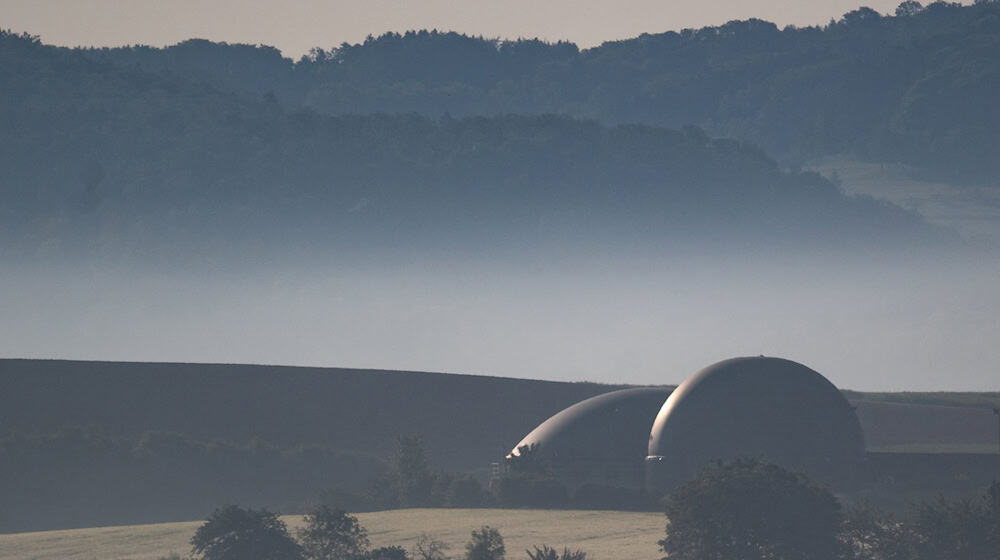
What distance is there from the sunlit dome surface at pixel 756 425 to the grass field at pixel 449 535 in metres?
3.96

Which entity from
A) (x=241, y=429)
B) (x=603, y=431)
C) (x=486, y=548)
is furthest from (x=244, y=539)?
(x=241, y=429)

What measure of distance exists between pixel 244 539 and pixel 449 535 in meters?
11.5

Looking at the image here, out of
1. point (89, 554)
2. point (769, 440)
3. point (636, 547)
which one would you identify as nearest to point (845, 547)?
point (636, 547)

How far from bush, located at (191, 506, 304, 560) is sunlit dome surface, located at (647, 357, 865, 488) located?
20838 mm

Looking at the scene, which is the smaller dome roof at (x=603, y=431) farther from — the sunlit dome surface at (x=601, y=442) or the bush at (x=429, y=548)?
the bush at (x=429, y=548)

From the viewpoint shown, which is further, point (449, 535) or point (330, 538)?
point (449, 535)

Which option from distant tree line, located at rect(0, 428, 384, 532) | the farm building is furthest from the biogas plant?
distant tree line, located at rect(0, 428, 384, 532)

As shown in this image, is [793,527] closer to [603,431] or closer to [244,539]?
[244,539]

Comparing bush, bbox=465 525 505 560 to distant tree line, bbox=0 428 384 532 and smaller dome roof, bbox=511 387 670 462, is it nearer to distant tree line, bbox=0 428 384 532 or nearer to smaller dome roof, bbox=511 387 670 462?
smaller dome roof, bbox=511 387 670 462

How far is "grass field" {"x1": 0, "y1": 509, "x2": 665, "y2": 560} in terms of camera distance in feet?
207

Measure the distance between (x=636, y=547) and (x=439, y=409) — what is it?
58272 mm

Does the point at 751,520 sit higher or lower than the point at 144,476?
lower

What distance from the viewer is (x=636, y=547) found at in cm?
6109

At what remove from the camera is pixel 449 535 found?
2643 inches
